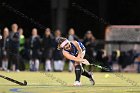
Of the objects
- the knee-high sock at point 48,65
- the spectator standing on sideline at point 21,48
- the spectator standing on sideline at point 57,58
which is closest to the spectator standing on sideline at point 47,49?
the knee-high sock at point 48,65

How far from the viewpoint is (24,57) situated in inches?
1189

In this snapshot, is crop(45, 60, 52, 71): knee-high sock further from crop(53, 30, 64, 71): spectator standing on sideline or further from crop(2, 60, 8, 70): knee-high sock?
crop(2, 60, 8, 70): knee-high sock

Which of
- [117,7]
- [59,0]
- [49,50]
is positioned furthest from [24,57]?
[117,7]

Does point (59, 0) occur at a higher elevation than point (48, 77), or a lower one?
higher

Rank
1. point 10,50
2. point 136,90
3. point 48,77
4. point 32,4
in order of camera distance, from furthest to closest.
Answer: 1. point 32,4
2. point 10,50
3. point 48,77
4. point 136,90

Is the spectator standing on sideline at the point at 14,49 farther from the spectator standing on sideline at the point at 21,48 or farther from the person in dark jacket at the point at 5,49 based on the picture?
the spectator standing on sideline at the point at 21,48

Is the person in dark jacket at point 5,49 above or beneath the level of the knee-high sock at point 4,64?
above

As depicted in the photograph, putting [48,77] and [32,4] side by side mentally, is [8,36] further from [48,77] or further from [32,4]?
[32,4]

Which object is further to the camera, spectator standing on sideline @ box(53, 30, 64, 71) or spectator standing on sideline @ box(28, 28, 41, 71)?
spectator standing on sideline @ box(28, 28, 41, 71)

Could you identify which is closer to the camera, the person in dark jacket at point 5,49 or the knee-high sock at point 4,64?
the person in dark jacket at point 5,49

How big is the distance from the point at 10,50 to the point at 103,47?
5.09m

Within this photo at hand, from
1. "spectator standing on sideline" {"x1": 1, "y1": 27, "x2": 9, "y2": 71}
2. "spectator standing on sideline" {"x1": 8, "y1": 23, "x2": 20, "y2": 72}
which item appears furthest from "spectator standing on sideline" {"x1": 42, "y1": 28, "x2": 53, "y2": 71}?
"spectator standing on sideline" {"x1": 1, "y1": 27, "x2": 9, "y2": 71}

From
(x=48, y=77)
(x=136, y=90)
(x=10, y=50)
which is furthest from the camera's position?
(x=10, y=50)

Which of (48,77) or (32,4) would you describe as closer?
(48,77)
